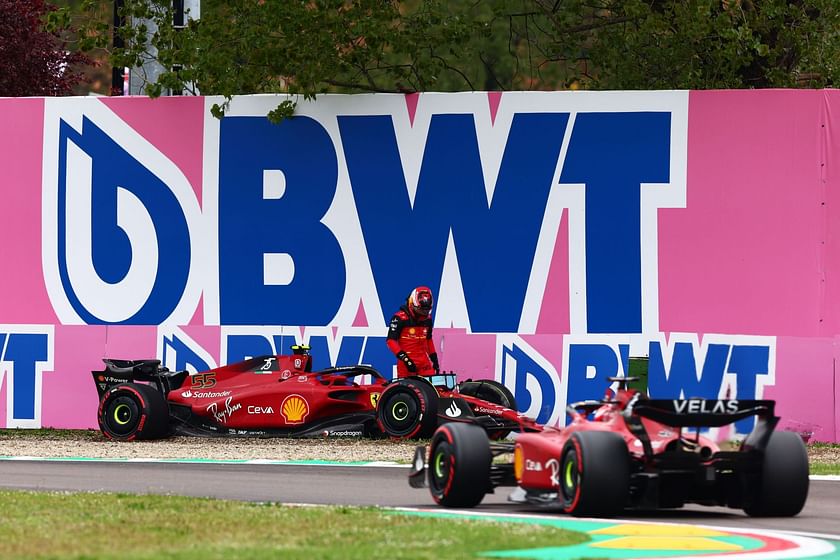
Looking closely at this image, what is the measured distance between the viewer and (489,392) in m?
20.6

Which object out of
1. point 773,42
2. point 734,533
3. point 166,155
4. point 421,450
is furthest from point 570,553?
point 773,42

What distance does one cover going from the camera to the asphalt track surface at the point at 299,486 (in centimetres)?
1192

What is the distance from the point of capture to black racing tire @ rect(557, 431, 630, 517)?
36.4 feet

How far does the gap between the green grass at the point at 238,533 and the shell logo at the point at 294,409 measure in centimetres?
793

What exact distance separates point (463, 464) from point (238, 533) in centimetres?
226

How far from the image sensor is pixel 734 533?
10.6 metres

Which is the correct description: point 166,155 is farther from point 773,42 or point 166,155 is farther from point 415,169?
point 773,42

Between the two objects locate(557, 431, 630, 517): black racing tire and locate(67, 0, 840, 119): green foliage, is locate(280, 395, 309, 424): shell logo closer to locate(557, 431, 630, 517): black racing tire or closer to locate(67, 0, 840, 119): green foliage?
locate(67, 0, 840, 119): green foliage

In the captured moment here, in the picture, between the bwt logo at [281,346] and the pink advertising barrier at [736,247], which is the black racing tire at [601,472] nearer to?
the pink advertising barrier at [736,247]

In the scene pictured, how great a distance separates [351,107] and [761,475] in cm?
1239

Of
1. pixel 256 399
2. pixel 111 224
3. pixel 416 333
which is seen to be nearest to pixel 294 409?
pixel 256 399

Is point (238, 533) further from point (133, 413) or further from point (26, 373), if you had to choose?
point (26, 373)

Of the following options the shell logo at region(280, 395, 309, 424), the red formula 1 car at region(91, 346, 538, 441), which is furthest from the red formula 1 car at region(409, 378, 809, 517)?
the shell logo at region(280, 395, 309, 424)

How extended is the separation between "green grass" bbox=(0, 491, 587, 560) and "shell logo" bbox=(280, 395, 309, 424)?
7931 millimetres
